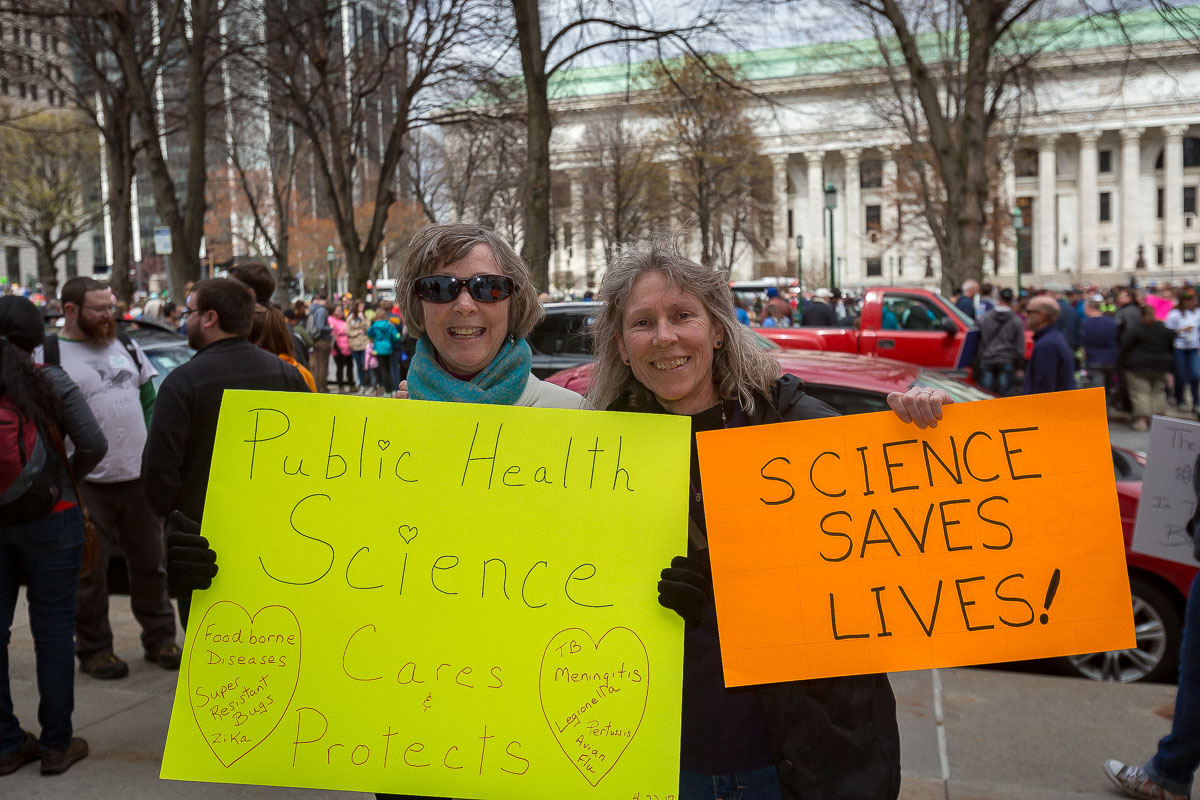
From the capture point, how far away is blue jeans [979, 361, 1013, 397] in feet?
44.2

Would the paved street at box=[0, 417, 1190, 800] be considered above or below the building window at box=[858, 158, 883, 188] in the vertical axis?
below

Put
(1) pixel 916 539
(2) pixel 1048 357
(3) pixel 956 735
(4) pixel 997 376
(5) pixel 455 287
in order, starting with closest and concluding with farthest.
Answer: (1) pixel 916 539 → (5) pixel 455 287 → (3) pixel 956 735 → (2) pixel 1048 357 → (4) pixel 997 376

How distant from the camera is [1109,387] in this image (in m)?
16.3

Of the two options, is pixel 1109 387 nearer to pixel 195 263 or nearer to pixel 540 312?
pixel 195 263

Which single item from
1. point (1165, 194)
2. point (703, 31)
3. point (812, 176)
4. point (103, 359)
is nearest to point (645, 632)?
point (103, 359)

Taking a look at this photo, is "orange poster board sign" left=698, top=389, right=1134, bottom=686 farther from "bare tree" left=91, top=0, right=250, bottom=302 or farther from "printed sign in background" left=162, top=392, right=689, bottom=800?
"bare tree" left=91, top=0, right=250, bottom=302

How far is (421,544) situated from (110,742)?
3.19 m

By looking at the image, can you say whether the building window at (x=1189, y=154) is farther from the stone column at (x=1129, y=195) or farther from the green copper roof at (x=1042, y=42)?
the green copper roof at (x=1042, y=42)

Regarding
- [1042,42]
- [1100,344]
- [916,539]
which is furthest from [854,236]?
[916,539]

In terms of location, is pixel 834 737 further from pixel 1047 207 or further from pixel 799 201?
pixel 1047 207

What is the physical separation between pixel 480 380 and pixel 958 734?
329 cm

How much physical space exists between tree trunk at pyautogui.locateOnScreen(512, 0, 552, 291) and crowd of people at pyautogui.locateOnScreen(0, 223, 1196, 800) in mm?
5891

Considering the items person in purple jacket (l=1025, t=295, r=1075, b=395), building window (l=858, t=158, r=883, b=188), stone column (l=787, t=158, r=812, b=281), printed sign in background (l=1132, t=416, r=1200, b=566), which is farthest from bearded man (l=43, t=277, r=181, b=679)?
stone column (l=787, t=158, r=812, b=281)

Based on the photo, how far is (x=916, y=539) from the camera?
7.21 feet
